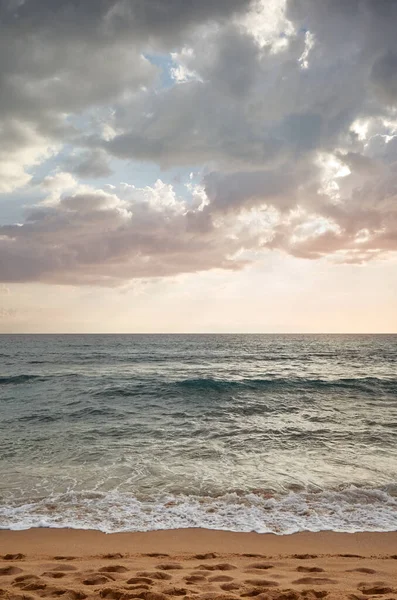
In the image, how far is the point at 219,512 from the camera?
7543mm

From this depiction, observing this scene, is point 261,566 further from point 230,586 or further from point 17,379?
point 17,379

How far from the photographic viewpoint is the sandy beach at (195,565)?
459 cm

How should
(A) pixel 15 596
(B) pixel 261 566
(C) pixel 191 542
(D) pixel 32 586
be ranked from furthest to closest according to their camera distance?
(C) pixel 191 542 → (B) pixel 261 566 → (D) pixel 32 586 → (A) pixel 15 596

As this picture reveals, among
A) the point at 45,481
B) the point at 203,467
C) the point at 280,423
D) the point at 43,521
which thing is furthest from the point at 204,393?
the point at 43,521

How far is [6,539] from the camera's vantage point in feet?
21.2

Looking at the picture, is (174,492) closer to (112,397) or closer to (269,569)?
(269,569)

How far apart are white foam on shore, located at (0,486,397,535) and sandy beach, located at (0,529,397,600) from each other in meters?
0.27

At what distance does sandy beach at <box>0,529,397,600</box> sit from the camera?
4.59 meters

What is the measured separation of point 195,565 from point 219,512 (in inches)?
83.4

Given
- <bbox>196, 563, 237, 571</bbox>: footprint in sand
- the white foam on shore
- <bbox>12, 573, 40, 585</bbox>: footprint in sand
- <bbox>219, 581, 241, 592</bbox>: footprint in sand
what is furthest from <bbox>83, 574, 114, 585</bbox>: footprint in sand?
the white foam on shore

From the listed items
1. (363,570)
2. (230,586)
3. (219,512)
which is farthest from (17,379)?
(363,570)

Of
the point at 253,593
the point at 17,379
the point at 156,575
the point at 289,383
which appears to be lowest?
the point at 17,379

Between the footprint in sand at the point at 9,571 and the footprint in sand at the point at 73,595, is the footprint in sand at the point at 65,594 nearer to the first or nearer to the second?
the footprint in sand at the point at 73,595

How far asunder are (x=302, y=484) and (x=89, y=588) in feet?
18.8
